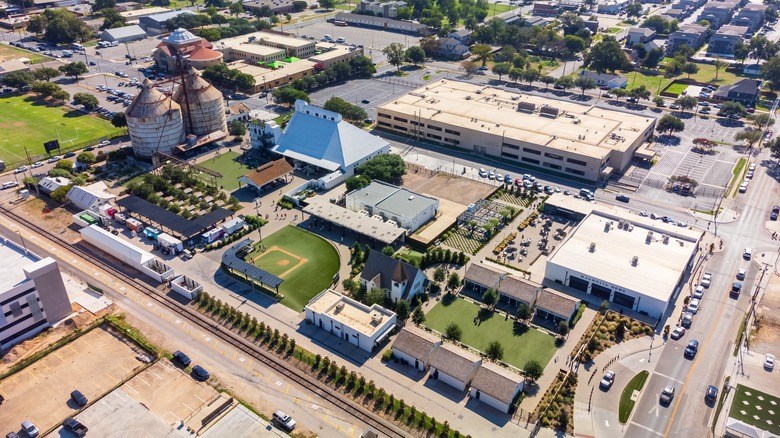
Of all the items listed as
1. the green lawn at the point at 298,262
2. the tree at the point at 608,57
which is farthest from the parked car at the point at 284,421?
the tree at the point at 608,57

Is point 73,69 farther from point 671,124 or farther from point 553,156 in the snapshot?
point 671,124

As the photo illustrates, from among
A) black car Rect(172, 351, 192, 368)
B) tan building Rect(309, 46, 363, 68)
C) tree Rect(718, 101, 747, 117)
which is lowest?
black car Rect(172, 351, 192, 368)

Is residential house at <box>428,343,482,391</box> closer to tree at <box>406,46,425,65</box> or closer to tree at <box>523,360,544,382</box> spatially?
tree at <box>523,360,544,382</box>

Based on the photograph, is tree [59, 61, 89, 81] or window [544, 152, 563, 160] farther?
tree [59, 61, 89, 81]

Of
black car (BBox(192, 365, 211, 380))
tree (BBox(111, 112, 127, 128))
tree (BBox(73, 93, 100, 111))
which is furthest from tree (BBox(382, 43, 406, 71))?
black car (BBox(192, 365, 211, 380))

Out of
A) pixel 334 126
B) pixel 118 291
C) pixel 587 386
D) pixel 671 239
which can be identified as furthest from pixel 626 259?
pixel 118 291

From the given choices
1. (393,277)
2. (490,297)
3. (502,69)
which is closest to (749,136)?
(502,69)

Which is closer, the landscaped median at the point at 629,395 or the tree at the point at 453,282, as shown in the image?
the landscaped median at the point at 629,395

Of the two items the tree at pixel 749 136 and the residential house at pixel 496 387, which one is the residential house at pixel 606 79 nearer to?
the tree at pixel 749 136
